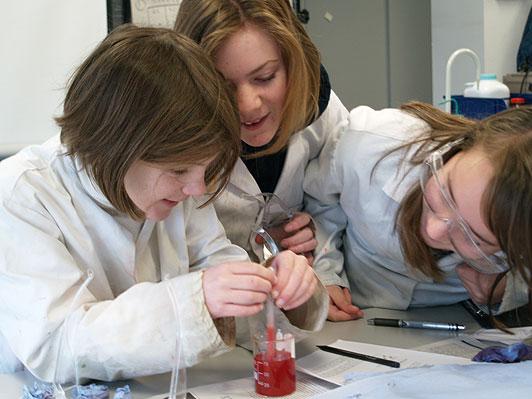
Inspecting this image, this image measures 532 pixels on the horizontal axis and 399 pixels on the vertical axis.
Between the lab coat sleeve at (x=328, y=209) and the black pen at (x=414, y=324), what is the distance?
137 millimetres

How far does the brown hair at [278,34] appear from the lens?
122cm

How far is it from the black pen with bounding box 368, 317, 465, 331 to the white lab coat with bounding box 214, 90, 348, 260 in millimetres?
248

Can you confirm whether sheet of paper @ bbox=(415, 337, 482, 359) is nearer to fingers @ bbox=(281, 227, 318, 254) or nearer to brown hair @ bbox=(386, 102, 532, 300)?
brown hair @ bbox=(386, 102, 532, 300)

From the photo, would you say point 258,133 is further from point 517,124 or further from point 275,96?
point 517,124

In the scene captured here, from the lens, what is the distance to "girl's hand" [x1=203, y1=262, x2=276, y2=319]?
3.14 ft

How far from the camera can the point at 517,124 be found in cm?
105

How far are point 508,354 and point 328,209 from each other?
53 centimetres

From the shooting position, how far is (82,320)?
38.3 inches

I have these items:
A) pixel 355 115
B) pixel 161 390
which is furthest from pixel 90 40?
pixel 161 390

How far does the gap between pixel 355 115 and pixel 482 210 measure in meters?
0.50

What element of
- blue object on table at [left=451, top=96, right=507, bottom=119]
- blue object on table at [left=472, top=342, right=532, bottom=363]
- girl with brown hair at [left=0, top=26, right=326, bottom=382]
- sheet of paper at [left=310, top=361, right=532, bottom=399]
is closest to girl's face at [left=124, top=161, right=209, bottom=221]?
girl with brown hair at [left=0, top=26, right=326, bottom=382]

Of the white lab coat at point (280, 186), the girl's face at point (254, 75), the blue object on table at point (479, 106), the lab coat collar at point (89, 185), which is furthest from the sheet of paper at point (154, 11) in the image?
the lab coat collar at point (89, 185)

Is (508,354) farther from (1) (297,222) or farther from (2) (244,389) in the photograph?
(1) (297,222)

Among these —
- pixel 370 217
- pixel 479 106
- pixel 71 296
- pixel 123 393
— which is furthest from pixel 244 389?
pixel 479 106
